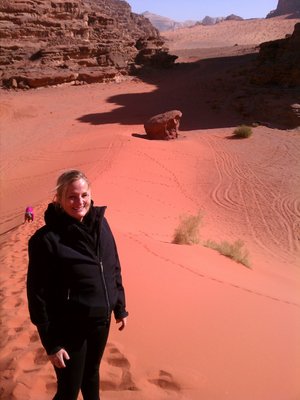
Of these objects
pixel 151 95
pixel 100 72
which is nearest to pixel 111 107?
pixel 151 95

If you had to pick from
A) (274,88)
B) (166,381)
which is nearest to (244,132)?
(274,88)

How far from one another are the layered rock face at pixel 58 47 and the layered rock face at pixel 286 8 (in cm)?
6004

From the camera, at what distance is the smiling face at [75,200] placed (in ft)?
7.70

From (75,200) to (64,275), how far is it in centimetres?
42

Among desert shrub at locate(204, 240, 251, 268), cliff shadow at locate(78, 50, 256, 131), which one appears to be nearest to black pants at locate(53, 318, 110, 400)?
desert shrub at locate(204, 240, 251, 268)

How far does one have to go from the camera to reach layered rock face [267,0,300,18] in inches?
3105

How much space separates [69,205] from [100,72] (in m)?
24.9

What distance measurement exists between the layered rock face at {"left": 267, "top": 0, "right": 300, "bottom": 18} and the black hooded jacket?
85666 mm

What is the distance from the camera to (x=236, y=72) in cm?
2638

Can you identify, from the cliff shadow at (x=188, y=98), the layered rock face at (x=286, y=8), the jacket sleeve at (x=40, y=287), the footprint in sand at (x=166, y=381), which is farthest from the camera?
the layered rock face at (x=286, y=8)

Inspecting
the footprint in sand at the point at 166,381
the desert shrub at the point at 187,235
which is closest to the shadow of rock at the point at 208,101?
the desert shrub at the point at 187,235

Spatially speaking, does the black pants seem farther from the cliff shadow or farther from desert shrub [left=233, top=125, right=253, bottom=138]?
the cliff shadow

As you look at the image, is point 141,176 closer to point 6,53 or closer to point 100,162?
point 100,162

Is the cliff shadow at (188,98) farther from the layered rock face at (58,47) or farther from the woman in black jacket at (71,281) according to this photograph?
the woman in black jacket at (71,281)
